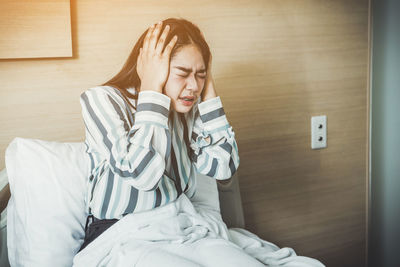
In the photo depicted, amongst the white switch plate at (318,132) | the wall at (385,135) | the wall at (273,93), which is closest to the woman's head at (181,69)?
the wall at (273,93)

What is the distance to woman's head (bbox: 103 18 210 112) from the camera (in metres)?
1.00

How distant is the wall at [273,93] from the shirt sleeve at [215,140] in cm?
36

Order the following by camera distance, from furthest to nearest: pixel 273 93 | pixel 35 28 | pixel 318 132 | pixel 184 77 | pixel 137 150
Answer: pixel 318 132 → pixel 273 93 → pixel 35 28 → pixel 184 77 → pixel 137 150

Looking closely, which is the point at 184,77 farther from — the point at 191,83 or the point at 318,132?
the point at 318,132

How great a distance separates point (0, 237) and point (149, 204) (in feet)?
1.34

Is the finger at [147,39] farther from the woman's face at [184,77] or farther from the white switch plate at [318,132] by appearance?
the white switch plate at [318,132]

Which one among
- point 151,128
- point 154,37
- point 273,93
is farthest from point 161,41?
point 273,93

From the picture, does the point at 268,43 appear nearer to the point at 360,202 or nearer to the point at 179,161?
the point at 179,161

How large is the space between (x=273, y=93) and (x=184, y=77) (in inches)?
24.9

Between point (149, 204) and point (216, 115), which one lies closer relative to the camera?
point (149, 204)

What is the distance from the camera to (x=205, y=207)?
118 cm

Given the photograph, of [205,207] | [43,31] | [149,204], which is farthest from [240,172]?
[43,31]

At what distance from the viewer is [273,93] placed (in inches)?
61.0

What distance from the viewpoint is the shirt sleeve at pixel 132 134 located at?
909 millimetres
